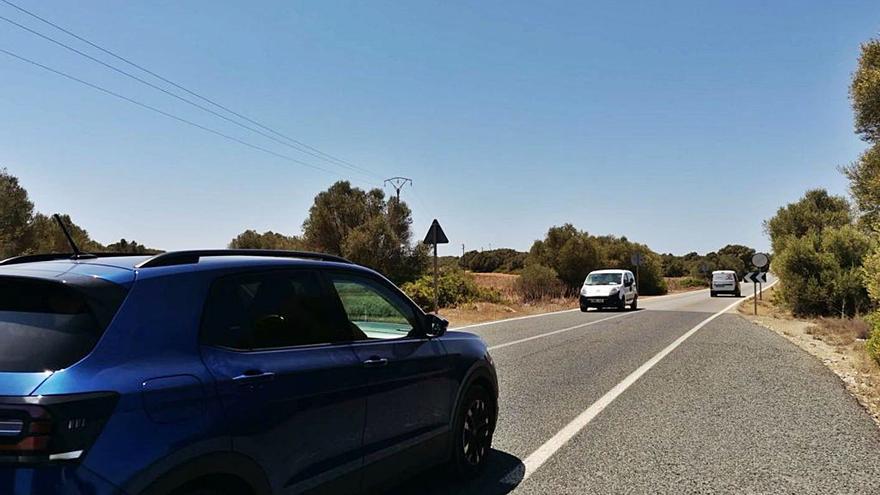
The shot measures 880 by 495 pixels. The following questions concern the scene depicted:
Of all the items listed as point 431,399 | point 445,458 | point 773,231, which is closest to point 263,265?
point 431,399

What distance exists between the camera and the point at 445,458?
182 inches

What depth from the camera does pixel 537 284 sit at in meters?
39.6

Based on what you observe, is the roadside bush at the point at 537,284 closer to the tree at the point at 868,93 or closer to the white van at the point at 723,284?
the white van at the point at 723,284

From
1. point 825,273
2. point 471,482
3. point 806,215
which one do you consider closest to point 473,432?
point 471,482

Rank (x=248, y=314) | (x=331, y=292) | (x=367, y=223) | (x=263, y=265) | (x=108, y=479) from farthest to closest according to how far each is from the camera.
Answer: (x=367, y=223) < (x=331, y=292) < (x=263, y=265) < (x=248, y=314) < (x=108, y=479)

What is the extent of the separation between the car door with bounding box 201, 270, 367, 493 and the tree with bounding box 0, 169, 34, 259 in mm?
42649

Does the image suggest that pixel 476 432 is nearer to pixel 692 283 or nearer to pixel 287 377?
pixel 287 377

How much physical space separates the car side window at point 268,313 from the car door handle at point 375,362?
190 mm

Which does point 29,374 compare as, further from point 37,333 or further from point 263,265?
point 263,265

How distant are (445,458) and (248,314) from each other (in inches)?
83.2

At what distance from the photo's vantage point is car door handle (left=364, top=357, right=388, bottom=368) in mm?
3748

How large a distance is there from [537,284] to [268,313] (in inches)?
1454

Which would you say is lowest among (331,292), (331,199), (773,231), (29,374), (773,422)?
(773,422)

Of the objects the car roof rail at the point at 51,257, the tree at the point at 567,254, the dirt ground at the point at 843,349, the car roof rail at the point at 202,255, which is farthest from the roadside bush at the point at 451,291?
the car roof rail at the point at 51,257
